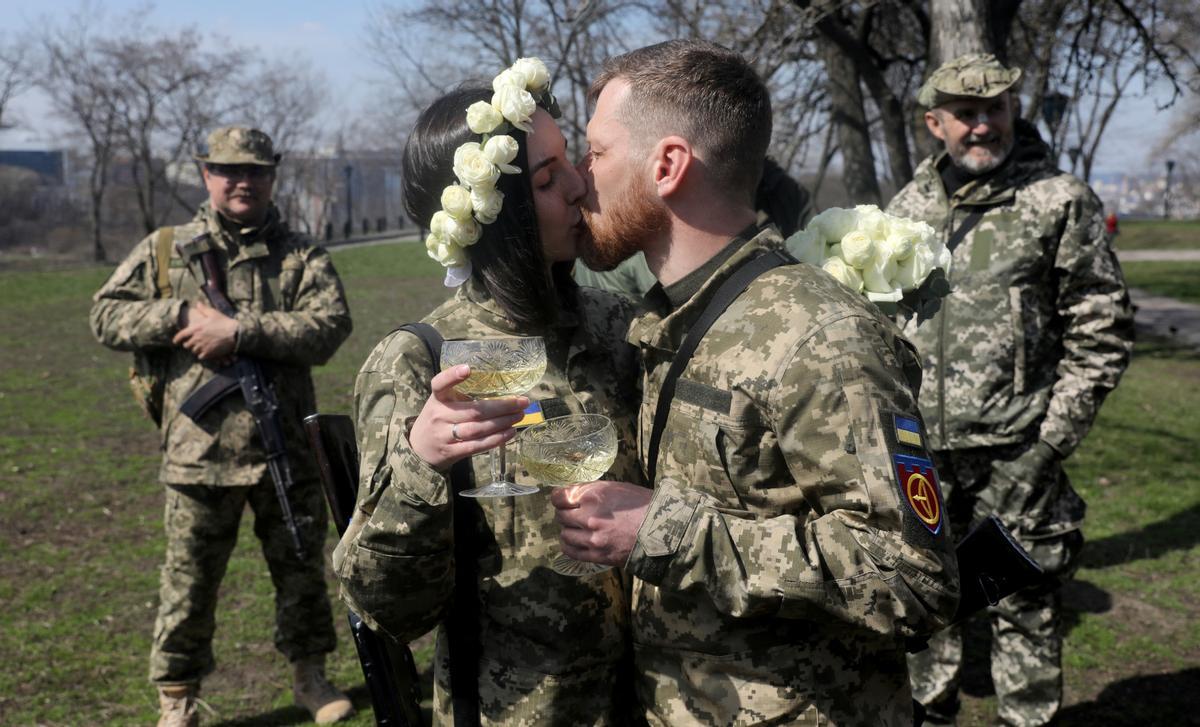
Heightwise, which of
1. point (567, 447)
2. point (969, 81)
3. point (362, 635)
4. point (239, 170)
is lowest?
point (362, 635)

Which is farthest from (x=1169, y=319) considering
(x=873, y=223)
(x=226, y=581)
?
(x=873, y=223)

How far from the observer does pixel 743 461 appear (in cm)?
204

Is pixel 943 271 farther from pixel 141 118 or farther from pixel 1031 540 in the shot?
pixel 141 118

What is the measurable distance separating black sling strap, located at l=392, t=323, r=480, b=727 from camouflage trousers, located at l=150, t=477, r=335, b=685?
2753 millimetres

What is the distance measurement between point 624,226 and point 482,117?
390mm

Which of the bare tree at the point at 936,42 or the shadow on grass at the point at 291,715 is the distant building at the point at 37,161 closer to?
the bare tree at the point at 936,42

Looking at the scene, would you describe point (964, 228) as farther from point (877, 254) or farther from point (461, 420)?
point (461, 420)

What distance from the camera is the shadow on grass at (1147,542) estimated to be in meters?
6.96

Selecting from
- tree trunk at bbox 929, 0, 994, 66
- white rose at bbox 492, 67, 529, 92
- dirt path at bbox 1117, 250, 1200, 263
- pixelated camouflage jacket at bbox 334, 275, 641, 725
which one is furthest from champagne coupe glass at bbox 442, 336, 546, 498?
dirt path at bbox 1117, 250, 1200, 263

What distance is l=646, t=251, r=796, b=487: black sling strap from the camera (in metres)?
2.12

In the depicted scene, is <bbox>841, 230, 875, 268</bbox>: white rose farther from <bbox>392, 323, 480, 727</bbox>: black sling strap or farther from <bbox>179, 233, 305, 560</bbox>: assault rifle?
<bbox>179, 233, 305, 560</bbox>: assault rifle

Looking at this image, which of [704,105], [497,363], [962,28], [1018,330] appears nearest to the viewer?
[497,363]

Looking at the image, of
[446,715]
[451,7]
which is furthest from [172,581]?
[451,7]

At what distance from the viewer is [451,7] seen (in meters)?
19.2
